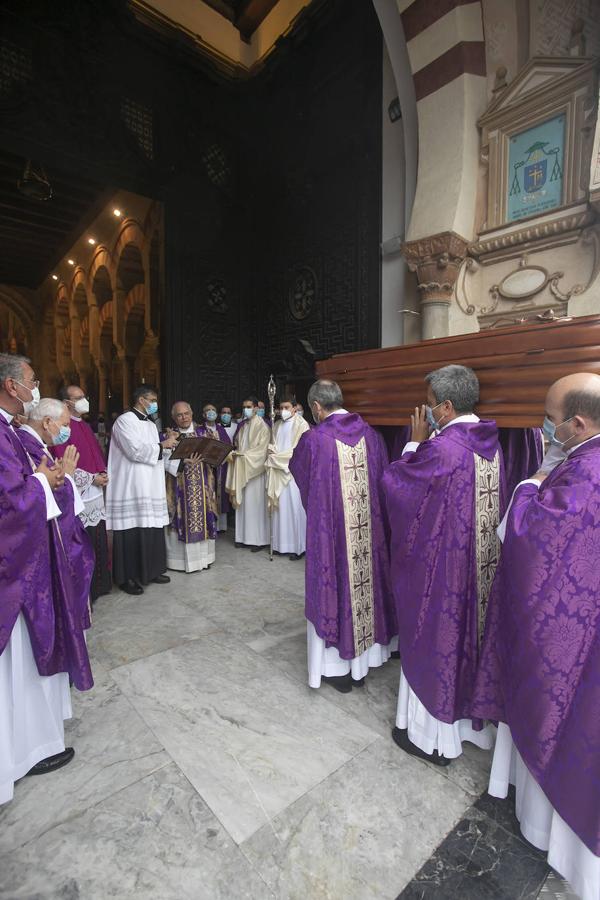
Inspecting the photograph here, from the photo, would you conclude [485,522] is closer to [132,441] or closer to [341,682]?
[341,682]

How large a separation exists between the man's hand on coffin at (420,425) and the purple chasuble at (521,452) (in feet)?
1.95

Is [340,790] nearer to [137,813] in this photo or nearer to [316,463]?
[137,813]

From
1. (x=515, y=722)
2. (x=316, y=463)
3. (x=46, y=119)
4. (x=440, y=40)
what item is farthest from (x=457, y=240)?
(x=46, y=119)

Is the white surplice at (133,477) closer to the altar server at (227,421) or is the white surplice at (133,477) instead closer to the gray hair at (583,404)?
the altar server at (227,421)

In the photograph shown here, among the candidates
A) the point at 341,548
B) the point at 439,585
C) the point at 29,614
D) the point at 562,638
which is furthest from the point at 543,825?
the point at 29,614

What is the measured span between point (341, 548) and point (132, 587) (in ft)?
8.91

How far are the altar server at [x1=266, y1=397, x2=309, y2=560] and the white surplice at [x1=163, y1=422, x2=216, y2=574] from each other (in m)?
0.99

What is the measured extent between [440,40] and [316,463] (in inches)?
240

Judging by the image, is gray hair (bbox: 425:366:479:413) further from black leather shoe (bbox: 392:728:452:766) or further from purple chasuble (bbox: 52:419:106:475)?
purple chasuble (bbox: 52:419:106:475)

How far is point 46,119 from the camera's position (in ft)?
21.7

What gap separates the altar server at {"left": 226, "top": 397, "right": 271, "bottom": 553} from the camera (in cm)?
584

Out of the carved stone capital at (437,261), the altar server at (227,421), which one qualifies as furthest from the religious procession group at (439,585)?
the altar server at (227,421)

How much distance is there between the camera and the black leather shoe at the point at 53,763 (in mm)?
2054

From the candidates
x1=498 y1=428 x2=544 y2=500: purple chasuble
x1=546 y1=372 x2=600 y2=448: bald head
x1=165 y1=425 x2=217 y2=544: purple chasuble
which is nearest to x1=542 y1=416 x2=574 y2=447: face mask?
x1=546 y1=372 x2=600 y2=448: bald head
